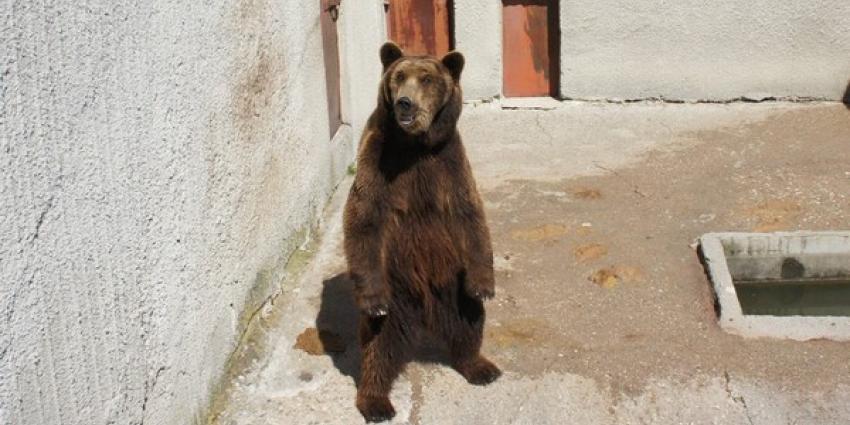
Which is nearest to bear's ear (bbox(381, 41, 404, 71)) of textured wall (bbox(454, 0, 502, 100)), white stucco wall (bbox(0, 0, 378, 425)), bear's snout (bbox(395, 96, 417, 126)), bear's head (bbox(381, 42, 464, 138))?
bear's head (bbox(381, 42, 464, 138))

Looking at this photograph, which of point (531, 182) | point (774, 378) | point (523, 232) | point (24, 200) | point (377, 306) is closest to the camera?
point (24, 200)

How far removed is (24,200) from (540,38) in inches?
290

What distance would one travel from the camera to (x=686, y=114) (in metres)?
9.08

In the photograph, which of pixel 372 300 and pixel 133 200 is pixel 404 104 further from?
pixel 133 200

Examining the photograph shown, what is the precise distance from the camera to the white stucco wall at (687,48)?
8.98 m

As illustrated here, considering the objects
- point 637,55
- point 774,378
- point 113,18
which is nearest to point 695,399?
point 774,378

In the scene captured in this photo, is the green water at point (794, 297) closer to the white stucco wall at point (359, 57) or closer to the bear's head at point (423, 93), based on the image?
the bear's head at point (423, 93)

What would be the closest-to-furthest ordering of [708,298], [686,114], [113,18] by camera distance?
[113,18]
[708,298]
[686,114]

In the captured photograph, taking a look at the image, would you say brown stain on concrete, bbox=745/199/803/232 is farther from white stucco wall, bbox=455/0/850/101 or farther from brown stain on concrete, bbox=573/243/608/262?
white stucco wall, bbox=455/0/850/101

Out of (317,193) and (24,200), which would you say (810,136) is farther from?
(24,200)

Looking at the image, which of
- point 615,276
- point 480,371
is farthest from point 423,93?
point 615,276

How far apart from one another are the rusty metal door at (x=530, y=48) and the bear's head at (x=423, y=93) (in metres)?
5.19

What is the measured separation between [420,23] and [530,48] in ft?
3.69

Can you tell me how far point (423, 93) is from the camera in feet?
13.9
